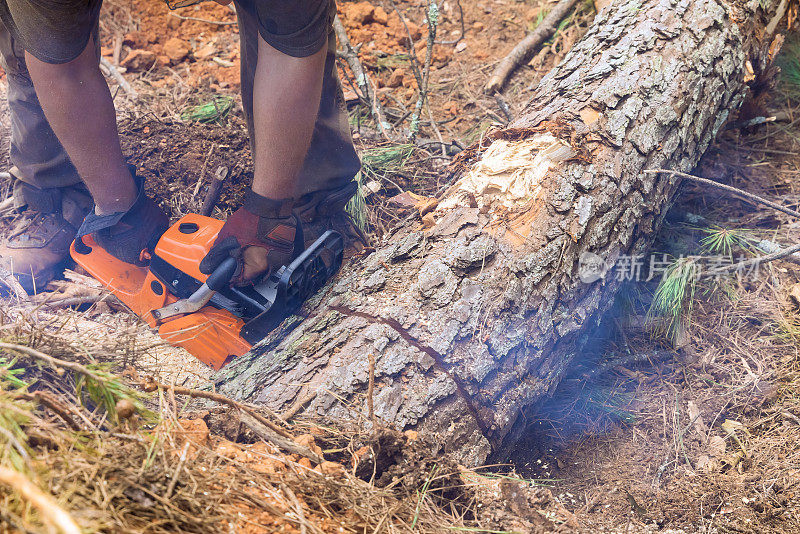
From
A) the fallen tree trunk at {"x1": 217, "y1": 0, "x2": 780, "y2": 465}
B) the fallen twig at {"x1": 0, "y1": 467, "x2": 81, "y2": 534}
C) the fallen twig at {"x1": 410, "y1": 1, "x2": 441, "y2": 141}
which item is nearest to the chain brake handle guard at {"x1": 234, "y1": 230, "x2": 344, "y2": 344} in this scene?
the fallen tree trunk at {"x1": 217, "y1": 0, "x2": 780, "y2": 465}

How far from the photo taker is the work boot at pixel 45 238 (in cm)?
260

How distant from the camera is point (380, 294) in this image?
5.77ft

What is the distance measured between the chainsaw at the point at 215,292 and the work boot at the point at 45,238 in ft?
2.22

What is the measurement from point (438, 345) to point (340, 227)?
1257 mm

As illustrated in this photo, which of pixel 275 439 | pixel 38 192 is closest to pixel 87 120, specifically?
pixel 38 192

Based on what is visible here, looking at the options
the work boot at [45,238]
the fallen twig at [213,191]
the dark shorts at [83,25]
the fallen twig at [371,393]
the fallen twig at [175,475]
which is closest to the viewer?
the fallen twig at [175,475]

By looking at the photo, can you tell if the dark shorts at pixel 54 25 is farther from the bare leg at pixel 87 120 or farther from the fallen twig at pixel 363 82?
the fallen twig at pixel 363 82

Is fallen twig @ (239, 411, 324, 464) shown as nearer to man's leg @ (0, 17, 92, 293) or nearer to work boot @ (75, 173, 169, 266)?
work boot @ (75, 173, 169, 266)

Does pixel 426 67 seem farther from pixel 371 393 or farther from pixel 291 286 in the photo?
pixel 371 393

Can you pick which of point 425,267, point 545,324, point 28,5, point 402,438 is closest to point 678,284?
point 545,324

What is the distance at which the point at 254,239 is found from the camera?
2.04 metres

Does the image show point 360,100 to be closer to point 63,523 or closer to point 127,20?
point 127,20

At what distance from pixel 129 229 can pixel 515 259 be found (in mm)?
1665

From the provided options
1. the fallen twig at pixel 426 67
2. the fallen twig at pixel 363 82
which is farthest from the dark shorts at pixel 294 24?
the fallen twig at pixel 363 82
